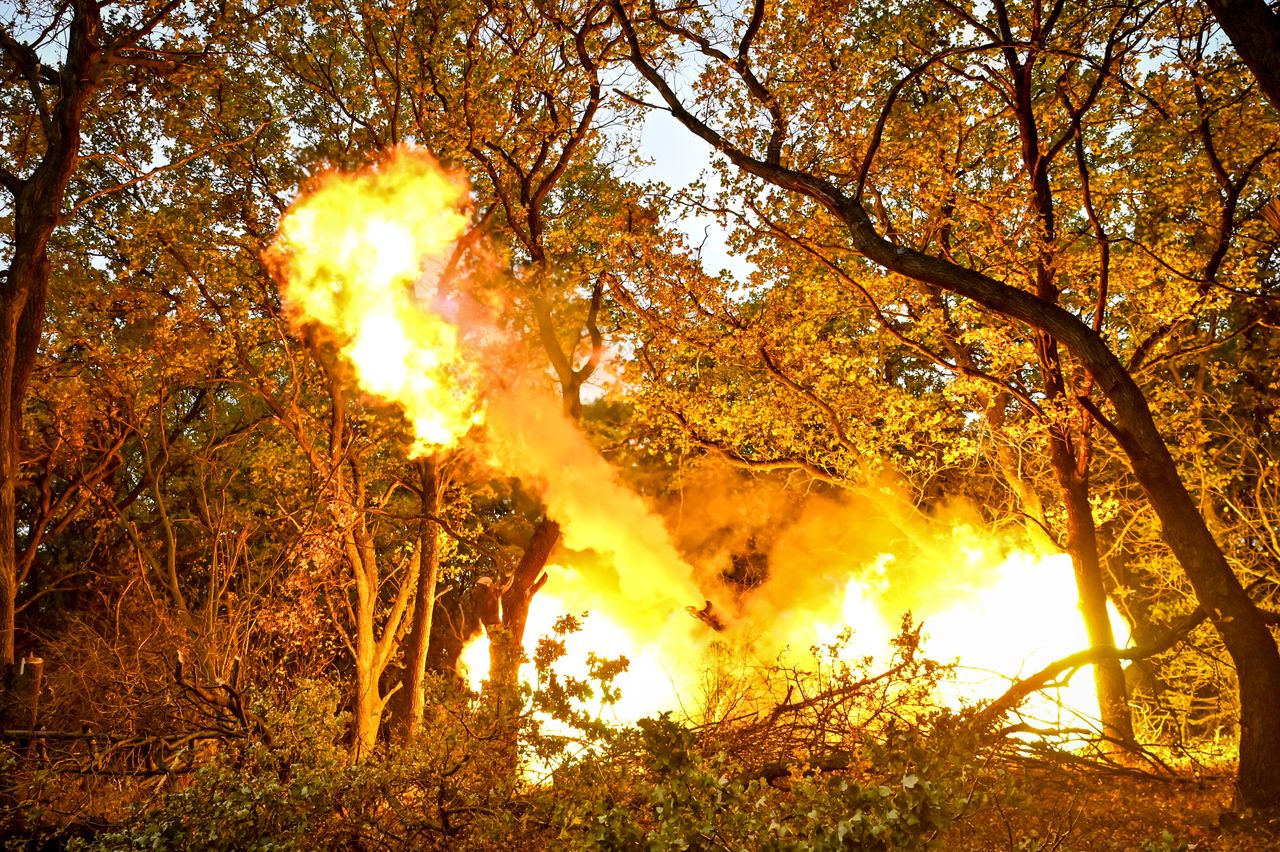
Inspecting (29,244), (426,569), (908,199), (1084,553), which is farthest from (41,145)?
(1084,553)

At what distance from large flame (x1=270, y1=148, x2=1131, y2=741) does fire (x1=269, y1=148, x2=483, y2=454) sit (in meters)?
0.02

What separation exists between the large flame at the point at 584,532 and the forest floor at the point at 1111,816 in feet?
12.7

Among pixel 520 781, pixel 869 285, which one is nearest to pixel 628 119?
pixel 869 285

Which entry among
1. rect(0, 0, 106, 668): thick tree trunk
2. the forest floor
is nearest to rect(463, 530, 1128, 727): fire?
the forest floor

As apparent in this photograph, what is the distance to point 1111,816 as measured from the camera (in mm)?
6504

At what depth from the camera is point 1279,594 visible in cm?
1459

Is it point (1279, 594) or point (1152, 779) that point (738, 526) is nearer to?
point (1279, 594)

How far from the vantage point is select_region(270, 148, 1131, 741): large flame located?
1375 centimetres

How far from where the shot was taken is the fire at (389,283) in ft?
44.5

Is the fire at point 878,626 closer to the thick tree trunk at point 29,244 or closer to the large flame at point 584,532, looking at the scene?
the large flame at point 584,532

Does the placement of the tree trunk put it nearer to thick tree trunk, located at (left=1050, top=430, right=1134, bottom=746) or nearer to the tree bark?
thick tree trunk, located at (left=1050, top=430, right=1134, bottom=746)

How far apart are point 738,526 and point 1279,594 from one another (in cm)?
1076

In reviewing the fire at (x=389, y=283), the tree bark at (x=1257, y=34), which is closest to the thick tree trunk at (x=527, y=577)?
the fire at (x=389, y=283)

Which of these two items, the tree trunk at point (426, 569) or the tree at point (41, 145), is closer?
the tree at point (41, 145)
